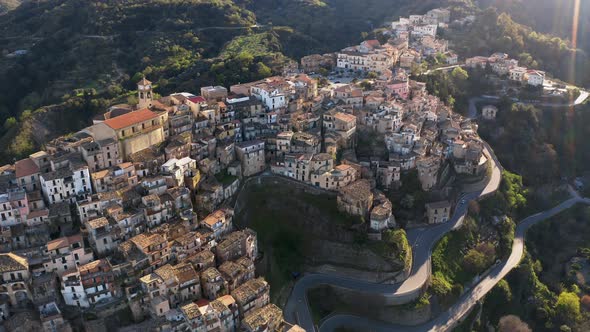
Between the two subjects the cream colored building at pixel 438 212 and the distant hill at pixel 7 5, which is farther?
the distant hill at pixel 7 5

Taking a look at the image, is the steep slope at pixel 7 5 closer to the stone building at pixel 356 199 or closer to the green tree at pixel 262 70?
the green tree at pixel 262 70

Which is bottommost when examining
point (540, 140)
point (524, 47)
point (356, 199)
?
point (540, 140)

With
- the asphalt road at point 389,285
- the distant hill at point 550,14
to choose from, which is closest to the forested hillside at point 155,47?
the distant hill at point 550,14

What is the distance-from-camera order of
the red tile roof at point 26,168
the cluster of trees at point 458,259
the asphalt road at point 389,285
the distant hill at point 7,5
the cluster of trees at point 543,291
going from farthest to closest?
the distant hill at point 7,5, the cluster of trees at point 543,291, the cluster of trees at point 458,259, the red tile roof at point 26,168, the asphalt road at point 389,285

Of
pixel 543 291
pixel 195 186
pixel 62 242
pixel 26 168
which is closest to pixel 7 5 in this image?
pixel 26 168

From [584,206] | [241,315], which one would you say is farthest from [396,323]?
[584,206]

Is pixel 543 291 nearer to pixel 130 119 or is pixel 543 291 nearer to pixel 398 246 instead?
pixel 398 246

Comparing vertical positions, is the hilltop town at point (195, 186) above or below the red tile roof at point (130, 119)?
below
